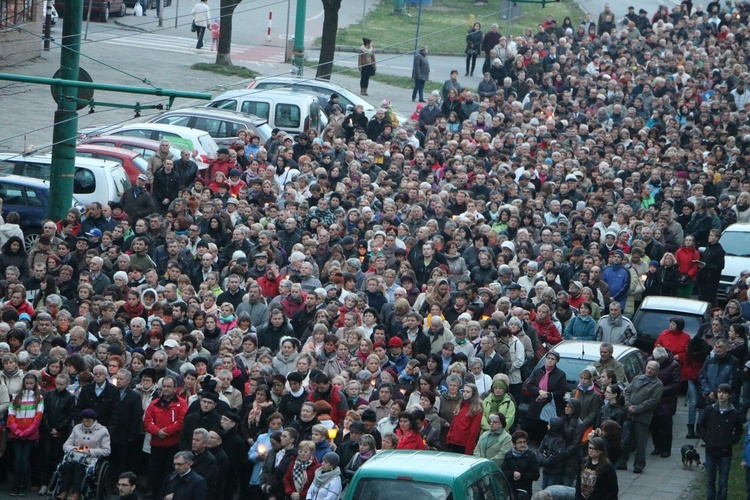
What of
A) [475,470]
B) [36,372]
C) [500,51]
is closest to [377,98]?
[500,51]

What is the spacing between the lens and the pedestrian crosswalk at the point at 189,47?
157 ft

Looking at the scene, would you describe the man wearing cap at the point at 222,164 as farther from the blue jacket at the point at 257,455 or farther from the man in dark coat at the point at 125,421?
the blue jacket at the point at 257,455

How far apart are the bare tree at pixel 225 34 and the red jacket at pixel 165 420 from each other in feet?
92.7

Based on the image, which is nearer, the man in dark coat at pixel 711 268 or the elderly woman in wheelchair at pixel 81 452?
the elderly woman in wheelchair at pixel 81 452

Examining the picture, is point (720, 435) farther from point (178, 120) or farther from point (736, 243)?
point (178, 120)

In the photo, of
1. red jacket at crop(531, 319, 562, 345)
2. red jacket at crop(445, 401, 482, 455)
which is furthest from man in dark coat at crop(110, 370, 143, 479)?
red jacket at crop(531, 319, 562, 345)

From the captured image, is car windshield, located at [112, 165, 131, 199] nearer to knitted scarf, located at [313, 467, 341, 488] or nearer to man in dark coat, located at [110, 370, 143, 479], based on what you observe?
man in dark coat, located at [110, 370, 143, 479]

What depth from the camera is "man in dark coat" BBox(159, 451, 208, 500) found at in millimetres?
14398

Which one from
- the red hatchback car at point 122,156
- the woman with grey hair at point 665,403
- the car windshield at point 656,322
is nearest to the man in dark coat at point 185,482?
the woman with grey hair at point 665,403

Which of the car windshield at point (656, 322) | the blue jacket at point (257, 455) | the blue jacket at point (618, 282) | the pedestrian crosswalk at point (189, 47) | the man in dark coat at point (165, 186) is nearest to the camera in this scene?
the blue jacket at point (257, 455)

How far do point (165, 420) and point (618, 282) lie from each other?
879cm

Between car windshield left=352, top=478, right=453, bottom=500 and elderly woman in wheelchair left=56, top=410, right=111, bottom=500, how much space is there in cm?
431

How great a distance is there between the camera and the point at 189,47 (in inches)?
1944

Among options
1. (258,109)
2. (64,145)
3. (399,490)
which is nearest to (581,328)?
(399,490)
